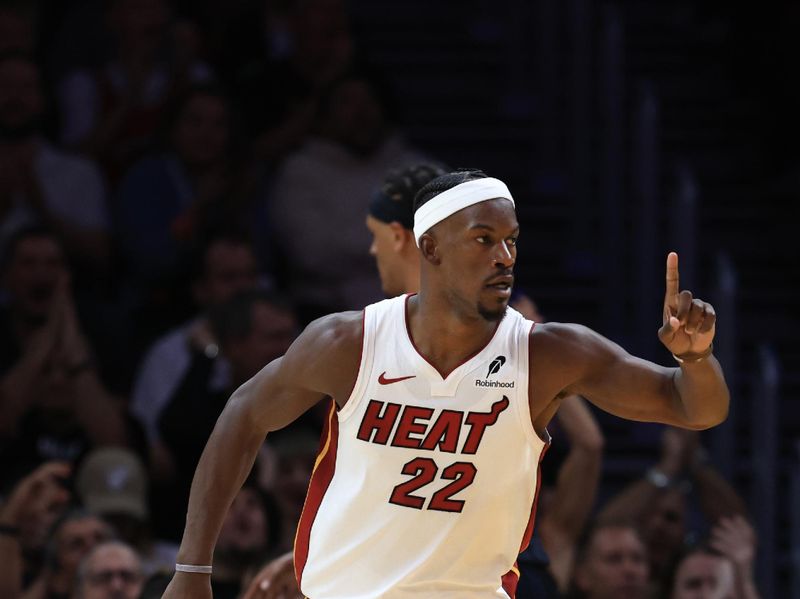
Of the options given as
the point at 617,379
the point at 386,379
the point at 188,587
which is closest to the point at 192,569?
the point at 188,587

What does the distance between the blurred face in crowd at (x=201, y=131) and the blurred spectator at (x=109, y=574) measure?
2.61m

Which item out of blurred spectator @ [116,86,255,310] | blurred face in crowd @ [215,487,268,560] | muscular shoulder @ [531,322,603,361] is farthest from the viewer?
blurred spectator @ [116,86,255,310]

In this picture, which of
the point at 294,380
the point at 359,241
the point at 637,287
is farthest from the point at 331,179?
the point at 294,380

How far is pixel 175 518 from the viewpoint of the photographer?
753cm

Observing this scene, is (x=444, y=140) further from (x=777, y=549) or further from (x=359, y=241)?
(x=777, y=549)

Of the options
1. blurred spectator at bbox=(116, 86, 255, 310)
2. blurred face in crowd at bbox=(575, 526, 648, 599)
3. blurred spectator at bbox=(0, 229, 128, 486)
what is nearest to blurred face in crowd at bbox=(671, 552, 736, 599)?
blurred face in crowd at bbox=(575, 526, 648, 599)

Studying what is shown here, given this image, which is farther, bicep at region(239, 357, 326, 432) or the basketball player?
bicep at region(239, 357, 326, 432)

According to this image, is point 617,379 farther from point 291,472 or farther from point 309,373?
point 291,472

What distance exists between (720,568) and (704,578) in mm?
82

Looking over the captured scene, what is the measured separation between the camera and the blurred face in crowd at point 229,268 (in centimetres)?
809

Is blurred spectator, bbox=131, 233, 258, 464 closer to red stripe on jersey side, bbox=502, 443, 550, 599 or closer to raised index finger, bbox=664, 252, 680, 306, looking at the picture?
red stripe on jersey side, bbox=502, 443, 550, 599

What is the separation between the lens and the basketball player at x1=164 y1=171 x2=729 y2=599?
166 inches

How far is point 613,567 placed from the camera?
714 cm

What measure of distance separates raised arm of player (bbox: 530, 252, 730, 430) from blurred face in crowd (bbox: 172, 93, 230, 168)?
4486mm
